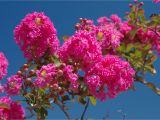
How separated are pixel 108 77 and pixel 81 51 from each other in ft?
0.71

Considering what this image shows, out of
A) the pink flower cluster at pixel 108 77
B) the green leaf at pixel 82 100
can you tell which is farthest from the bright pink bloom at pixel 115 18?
the pink flower cluster at pixel 108 77

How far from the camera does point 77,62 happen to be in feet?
8.75

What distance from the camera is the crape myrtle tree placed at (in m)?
2.57

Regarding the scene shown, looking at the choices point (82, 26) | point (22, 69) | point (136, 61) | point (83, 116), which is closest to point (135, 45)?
point (136, 61)

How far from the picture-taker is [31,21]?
9.54 ft

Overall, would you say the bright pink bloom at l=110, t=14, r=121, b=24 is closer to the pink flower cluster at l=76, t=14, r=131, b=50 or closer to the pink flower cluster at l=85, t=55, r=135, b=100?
the pink flower cluster at l=76, t=14, r=131, b=50

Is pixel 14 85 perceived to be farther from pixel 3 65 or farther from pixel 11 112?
pixel 3 65

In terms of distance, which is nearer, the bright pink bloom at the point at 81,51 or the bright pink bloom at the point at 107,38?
the bright pink bloom at the point at 81,51

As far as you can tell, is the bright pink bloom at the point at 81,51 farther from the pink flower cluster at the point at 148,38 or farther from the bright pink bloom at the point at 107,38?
the pink flower cluster at the point at 148,38

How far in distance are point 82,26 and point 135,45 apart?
379 millimetres

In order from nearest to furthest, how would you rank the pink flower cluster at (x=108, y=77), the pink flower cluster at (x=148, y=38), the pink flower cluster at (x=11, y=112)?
1. the pink flower cluster at (x=108, y=77)
2. the pink flower cluster at (x=11, y=112)
3. the pink flower cluster at (x=148, y=38)

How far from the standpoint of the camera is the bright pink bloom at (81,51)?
8.53ft

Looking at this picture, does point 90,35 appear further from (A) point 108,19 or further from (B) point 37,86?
(A) point 108,19

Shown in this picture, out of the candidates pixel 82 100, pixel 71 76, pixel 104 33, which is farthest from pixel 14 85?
pixel 104 33
